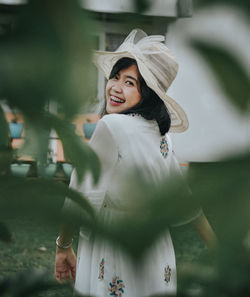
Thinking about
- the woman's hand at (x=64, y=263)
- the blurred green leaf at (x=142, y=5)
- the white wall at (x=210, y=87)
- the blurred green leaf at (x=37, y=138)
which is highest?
the blurred green leaf at (x=142, y=5)

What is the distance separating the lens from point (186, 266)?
0.21 m

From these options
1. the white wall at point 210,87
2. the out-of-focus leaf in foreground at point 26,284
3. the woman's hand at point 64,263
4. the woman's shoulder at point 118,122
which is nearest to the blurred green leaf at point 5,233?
the out-of-focus leaf in foreground at point 26,284

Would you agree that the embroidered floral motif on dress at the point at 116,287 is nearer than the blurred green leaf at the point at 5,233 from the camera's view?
No

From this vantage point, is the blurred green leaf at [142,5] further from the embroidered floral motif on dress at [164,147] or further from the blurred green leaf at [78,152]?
the embroidered floral motif on dress at [164,147]

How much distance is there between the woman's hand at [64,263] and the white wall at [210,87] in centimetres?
123

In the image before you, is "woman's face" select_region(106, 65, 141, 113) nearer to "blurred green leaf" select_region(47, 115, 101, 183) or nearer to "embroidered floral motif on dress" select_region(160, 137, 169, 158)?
"embroidered floral motif on dress" select_region(160, 137, 169, 158)

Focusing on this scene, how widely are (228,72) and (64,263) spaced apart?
4.25ft

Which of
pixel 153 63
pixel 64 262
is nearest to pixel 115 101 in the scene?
pixel 153 63

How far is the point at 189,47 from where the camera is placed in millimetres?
149

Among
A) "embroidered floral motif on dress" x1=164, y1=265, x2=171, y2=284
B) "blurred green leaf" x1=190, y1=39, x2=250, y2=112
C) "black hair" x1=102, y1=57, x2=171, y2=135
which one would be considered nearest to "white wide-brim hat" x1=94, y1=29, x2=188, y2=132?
"black hair" x1=102, y1=57, x2=171, y2=135

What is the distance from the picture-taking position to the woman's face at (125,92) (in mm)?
1437

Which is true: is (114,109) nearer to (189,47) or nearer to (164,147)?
(164,147)

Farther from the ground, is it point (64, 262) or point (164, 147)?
point (164, 147)

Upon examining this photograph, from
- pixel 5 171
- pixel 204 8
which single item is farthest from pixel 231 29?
pixel 5 171
